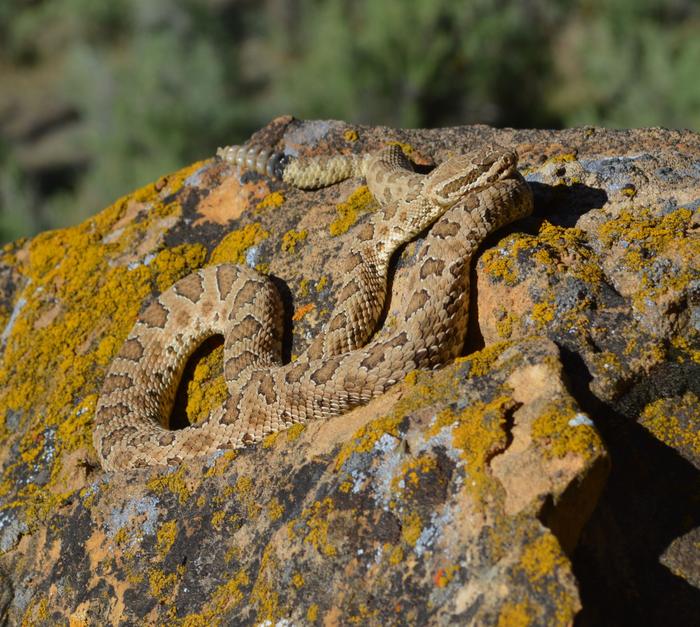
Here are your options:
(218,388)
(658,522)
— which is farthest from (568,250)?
(218,388)

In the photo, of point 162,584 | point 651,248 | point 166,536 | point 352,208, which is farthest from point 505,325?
point 162,584

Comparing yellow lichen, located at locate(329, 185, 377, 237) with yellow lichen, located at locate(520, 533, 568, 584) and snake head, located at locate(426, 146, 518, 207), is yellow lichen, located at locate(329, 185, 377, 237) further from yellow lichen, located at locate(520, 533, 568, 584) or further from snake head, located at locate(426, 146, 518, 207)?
yellow lichen, located at locate(520, 533, 568, 584)

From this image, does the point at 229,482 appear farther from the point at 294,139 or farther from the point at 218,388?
the point at 294,139

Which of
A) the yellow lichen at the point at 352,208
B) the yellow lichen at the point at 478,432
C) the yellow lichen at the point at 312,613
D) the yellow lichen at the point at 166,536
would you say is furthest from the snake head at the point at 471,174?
the yellow lichen at the point at 312,613

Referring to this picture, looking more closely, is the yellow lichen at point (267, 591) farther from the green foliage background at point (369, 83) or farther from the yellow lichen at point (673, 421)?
the green foliage background at point (369, 83)

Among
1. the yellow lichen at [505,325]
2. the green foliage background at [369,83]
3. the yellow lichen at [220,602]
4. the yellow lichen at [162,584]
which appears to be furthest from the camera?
the green foliage background at [369,83]

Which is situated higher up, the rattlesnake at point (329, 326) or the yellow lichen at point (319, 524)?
the rattlesnake at point (329, 326)

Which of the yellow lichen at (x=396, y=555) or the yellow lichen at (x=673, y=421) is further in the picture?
the yellow lichen at (x=673, y=421)
